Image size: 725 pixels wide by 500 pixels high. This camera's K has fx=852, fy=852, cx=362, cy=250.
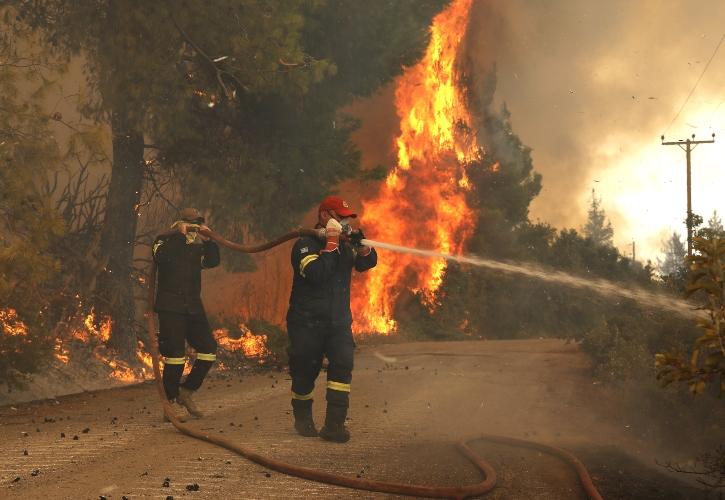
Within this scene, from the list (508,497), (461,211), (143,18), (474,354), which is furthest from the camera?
(461,211)

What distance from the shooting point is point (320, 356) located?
8.19 m

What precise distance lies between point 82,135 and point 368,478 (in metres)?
6.29

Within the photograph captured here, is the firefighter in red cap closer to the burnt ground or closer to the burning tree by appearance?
the burnt ground

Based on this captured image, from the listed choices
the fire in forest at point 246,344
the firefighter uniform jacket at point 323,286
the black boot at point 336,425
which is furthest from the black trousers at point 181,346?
the fire in forest at point 246,344

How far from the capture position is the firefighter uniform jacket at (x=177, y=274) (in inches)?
365

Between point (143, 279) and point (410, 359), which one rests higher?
point (143, 279)

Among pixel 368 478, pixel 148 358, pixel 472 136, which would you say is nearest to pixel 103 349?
pixel 148 358

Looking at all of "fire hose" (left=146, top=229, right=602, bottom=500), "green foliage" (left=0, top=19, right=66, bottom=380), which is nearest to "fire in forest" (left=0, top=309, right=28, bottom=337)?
"green foliage" (left=0, top=19, right=66, bottom=380)

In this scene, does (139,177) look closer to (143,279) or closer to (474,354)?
(143,279)

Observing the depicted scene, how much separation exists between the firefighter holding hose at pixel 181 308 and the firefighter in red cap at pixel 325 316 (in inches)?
63.5

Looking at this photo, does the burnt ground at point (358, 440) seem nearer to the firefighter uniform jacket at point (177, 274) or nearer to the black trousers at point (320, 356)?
the black trousers at point (320, 356)

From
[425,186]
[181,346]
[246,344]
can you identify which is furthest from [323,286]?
[425,186]

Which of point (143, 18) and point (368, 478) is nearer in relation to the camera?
point (368, 478)

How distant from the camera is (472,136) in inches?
1302
